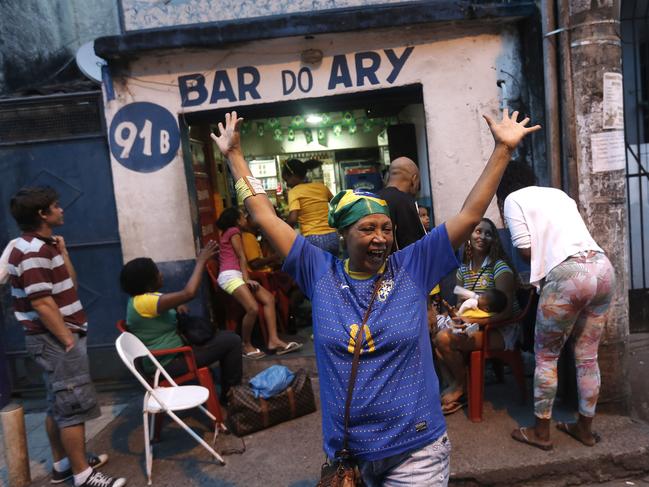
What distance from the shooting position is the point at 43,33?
25.4 feet

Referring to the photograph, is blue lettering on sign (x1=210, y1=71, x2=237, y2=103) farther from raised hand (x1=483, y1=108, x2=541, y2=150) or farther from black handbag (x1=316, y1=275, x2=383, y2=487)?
black handbag (x1=316, y1=275, x2=383, y2=487)

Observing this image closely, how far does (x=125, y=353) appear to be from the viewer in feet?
11.6

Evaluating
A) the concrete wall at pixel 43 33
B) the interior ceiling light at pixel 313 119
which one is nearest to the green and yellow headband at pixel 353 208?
the concrete wall at pixel 43 33

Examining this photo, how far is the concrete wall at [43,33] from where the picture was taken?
22.6 feet

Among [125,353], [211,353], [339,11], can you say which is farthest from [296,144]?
[125,353]

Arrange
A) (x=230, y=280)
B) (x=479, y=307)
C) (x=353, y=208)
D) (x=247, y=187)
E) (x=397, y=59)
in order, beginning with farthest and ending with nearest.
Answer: (x=230, y=280), (x=397, y=59), (x=479, y=307), (x=247, y=187), (x=353, y=208)

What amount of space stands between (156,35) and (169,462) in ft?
12.6

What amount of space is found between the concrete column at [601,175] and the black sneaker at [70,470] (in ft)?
11.9

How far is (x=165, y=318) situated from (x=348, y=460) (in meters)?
2.53

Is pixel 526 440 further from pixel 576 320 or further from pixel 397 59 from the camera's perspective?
pixel 397 59

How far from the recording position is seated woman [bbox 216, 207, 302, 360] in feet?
17.3

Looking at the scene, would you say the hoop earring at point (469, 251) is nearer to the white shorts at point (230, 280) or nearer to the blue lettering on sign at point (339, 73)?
the blue lettering on sign at point (339, 73)

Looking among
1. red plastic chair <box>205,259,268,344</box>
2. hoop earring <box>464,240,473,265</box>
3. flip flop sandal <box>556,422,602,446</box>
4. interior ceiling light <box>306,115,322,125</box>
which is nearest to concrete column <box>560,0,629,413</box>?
flip flop sandal <box>556,422,602,446</box>

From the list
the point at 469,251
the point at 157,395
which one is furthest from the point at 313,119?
the point at 157,395
